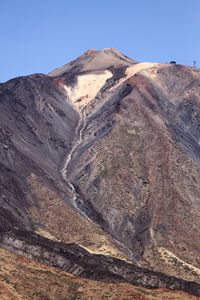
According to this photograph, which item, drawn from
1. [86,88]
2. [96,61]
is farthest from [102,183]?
[96,61]

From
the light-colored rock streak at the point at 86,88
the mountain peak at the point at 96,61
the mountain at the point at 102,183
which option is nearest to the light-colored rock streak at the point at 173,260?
the mountain at the point at 102,183

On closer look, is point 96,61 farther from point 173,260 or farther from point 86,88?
point 173,260

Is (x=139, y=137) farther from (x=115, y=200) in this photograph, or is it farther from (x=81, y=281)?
(x=81, y=281)

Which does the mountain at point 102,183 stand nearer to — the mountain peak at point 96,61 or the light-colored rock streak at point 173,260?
the light-colored rock streak at point 173,260

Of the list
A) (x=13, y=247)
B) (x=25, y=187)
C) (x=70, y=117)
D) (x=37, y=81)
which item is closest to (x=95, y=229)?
(x=25, y=187)

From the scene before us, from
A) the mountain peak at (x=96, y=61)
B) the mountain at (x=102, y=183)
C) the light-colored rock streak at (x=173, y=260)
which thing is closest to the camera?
the mountain at (x=102, y=183)

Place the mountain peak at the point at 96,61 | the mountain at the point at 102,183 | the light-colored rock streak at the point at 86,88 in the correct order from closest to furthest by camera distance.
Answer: the mountain at the point at 102,183 → the light-colored rock streak at the point at 86,88 → the mountain peak at the point at 96,61

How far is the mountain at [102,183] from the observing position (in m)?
66.8

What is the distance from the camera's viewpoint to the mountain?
66.8 meters

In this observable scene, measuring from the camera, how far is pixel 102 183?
11969 centimetres

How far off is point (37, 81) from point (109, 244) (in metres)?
72.3

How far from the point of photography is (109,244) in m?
94.2

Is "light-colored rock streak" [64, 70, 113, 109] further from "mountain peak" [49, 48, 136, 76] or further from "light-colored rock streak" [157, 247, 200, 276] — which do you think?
"light-colored rock streak" [157, 247, 200, 276]

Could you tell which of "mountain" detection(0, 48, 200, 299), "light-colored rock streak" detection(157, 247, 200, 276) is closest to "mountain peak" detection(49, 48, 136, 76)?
"mountain" detection(0, 48, 200, 299)
